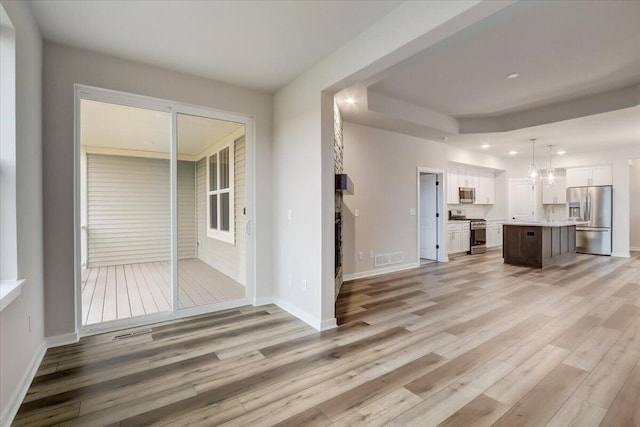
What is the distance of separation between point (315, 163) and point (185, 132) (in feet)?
5.98

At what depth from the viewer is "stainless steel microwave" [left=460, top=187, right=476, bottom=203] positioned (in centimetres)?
813

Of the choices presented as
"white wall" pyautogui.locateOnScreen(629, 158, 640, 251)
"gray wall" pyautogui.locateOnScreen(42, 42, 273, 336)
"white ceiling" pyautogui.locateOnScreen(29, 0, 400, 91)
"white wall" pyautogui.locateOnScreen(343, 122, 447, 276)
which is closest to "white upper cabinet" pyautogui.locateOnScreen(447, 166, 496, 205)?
"white wall" pyautogui.locateOnScreen(343, 122, 447, 276)

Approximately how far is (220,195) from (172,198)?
116 cm

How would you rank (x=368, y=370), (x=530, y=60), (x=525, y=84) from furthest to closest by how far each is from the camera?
(x=525, y=84), (x=530, y=60), (x=368, y=370)

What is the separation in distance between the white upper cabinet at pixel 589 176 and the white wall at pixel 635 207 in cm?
167

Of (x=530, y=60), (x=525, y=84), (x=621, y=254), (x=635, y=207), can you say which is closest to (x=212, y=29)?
(x=530, y=60)

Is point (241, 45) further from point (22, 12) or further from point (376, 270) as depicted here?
point (376, 270)

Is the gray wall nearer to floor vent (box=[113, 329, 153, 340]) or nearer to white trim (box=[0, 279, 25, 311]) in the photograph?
floor vent (box=[113, 329, 153, 340])

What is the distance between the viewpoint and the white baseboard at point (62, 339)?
2721mm

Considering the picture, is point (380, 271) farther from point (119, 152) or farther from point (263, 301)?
point (119, 152)

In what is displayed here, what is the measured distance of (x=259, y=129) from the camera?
391cm

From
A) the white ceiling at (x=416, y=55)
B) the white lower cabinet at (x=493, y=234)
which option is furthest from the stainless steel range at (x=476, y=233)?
the white ceiling at (x=416, y=55)

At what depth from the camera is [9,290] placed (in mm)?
1776

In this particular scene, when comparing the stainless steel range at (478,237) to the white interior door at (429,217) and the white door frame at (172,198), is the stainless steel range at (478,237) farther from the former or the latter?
the white door frame at (172,198)
